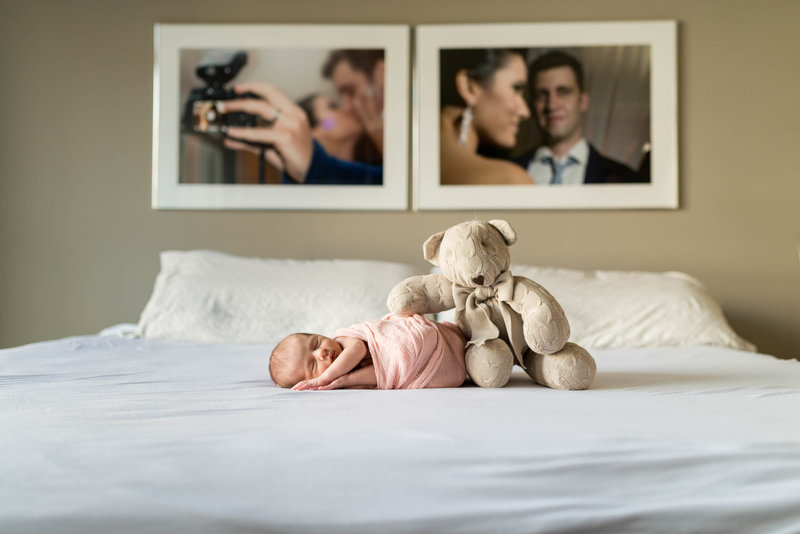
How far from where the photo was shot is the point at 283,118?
2.80 metres

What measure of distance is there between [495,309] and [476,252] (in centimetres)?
15

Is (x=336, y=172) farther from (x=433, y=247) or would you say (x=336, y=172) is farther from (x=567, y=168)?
(x=433, y=247)

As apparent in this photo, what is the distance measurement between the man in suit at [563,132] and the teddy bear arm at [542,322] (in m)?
1.51

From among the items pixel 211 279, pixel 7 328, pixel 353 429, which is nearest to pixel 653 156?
pixel 211 279

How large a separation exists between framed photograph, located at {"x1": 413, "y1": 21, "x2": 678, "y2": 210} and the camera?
0.73m

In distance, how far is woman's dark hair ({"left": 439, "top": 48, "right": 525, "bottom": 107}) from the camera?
2783 millimetres

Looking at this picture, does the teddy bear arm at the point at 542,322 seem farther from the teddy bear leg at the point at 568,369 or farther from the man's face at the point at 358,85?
the man's face at the point at 358,85

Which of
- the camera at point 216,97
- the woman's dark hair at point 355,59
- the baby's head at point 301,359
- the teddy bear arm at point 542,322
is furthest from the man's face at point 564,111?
the baby's head at point 301,359

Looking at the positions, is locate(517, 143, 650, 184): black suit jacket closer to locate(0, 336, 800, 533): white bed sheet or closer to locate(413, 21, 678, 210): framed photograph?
locate(413, 21, 678, 210): framed photograph

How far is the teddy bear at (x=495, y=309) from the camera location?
133 centimetres

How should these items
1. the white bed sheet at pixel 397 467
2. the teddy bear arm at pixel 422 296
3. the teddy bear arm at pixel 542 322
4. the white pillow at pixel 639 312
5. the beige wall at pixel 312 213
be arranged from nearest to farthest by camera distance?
the white bed sheet at pixel 397 467 < the teddy bear arm at pixel 542 322 < the teddy bear arm at pixel 422 296 < the white pillow at pixel 639 312 < the beige wall at pixel 312 213

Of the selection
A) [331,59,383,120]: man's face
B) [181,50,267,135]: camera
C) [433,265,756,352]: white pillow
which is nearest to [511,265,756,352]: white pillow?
[433,265,756,352]: white pillow

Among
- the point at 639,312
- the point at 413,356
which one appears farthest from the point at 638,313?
the point at 413,356

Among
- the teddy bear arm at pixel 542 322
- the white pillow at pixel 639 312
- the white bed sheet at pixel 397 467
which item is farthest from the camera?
the white pillow at pixel 639 312
